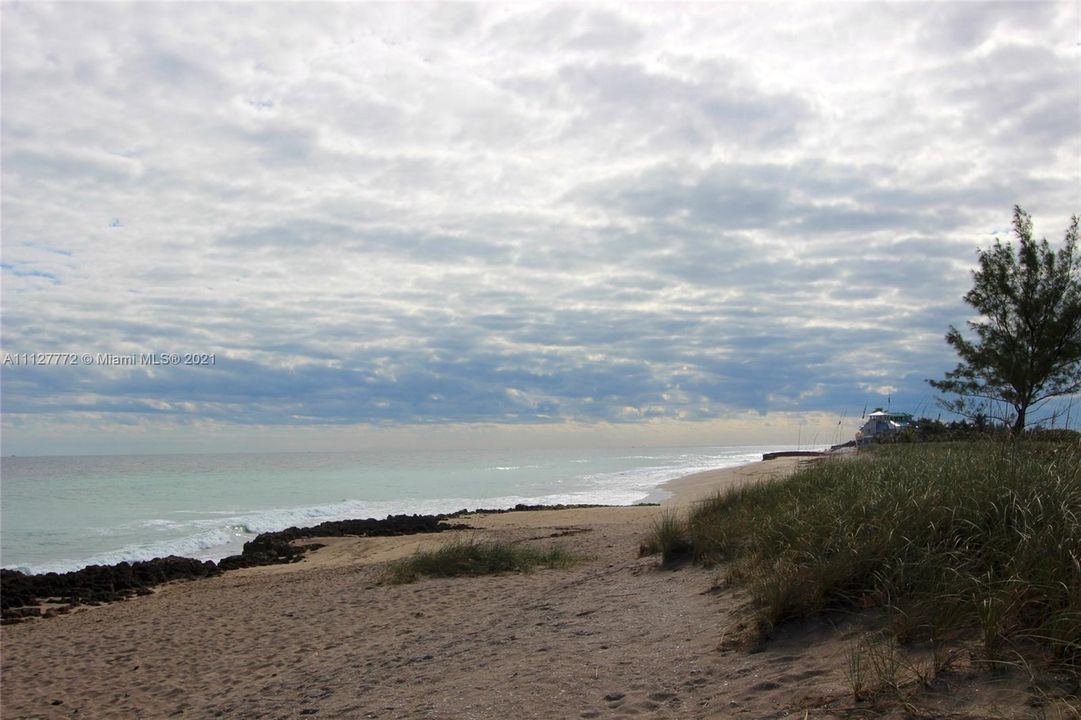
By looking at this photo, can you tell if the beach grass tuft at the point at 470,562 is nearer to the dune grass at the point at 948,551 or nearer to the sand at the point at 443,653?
the sand at the point at 443,653

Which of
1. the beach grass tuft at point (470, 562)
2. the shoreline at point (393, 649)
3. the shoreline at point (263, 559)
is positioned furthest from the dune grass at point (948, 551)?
the shoreline at point (263, 559)

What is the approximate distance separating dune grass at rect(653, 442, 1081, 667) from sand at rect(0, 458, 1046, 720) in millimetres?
321

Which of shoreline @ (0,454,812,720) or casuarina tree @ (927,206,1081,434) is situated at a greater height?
casuarina tree @ (927,206,1081,434)

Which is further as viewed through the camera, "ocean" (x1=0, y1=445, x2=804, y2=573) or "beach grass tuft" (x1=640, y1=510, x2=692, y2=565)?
"ocean" (x1=0, y1=445, x2=804, y2=573)

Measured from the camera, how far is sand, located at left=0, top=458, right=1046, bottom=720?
4.88 meters

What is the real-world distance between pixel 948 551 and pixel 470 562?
8.93 meters

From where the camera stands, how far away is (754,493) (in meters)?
10.8

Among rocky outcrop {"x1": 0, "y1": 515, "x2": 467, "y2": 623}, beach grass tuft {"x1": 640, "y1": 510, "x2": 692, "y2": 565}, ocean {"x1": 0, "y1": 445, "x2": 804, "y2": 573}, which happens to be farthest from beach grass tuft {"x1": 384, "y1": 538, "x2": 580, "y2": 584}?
ocean {"x1": 0, "y1": 445, "x2": 804, "y2": 573}

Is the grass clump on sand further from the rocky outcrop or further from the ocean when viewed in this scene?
the ocean

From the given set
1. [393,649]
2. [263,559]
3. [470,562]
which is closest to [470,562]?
[470,562]

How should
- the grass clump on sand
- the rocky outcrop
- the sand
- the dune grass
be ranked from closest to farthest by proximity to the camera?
the dune grass → the sand → the grass clump on sand → the rocky outcrop

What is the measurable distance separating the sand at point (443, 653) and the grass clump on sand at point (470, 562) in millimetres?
503

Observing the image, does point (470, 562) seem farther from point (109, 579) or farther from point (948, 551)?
point (109, 579)

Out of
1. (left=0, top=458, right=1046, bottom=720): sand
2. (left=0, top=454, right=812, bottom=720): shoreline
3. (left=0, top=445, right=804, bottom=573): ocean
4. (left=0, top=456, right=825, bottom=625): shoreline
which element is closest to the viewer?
(left=0, top=458, right=1046, bottom=720): sand
